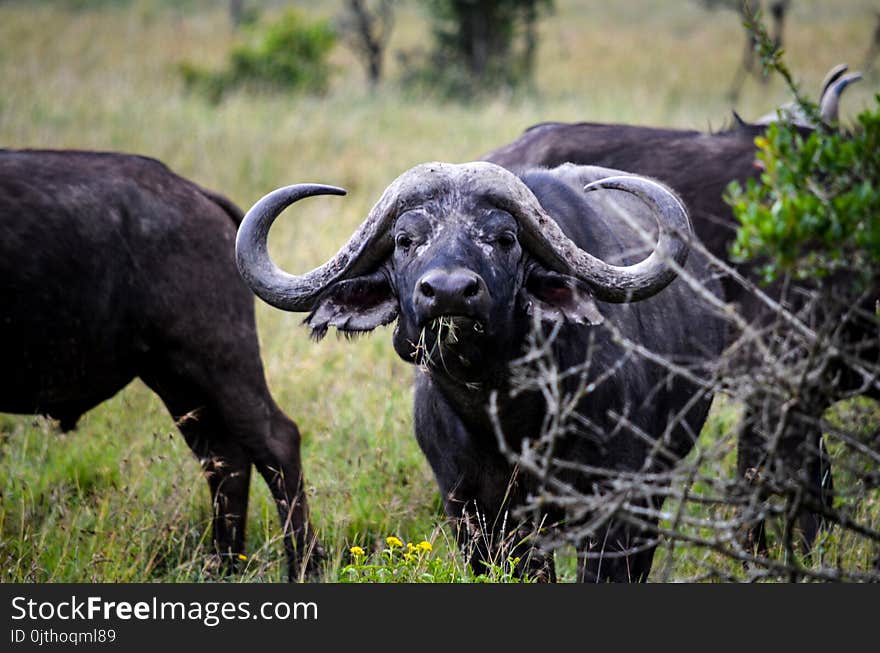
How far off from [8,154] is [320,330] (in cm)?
217

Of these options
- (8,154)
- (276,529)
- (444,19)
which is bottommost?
(276,529)

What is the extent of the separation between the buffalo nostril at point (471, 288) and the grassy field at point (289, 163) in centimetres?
106

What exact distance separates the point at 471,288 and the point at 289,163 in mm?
8916

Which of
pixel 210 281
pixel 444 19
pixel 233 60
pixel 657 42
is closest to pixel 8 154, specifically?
pixel 210 281

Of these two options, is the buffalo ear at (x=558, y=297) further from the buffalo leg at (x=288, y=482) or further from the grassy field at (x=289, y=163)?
the buffalo leg at (x=288, y=482)

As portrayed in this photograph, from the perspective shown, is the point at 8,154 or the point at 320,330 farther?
the point at 8,154

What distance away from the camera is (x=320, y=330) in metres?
4.14

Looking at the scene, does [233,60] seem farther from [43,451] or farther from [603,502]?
[603,502]

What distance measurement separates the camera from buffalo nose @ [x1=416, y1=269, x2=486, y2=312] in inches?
141

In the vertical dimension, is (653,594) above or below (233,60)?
below

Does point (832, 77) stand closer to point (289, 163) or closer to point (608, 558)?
point (608, 558)

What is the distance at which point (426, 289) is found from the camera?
3.62 metres

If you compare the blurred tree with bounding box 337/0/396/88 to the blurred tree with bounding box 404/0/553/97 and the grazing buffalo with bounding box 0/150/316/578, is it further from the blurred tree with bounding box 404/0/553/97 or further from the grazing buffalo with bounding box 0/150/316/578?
the grazing buffalo with bounding box 0/150/316/578

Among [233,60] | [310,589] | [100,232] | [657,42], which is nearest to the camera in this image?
[310,589]
